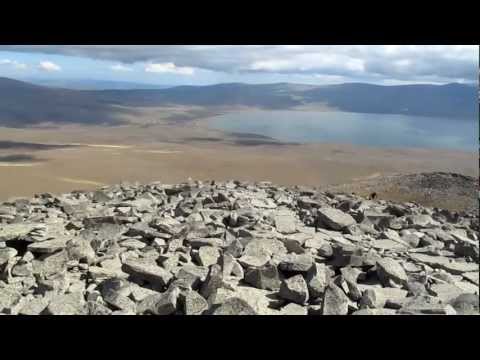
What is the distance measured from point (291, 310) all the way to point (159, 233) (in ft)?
8.62

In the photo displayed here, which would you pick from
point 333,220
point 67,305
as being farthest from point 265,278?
point 333,220

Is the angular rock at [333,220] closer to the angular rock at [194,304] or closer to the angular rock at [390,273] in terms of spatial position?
the angular rock at [390,273]

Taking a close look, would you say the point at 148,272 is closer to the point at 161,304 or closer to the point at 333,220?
the point at 161,304

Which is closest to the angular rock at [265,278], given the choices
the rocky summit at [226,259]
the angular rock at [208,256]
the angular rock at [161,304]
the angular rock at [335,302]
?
the rocky summit at [226,259]

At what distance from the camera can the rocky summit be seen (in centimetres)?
484

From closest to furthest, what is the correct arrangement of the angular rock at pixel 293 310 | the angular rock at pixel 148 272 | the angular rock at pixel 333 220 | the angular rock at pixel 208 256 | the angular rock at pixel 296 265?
the angular rock at pixel 293 310 → the angular rock at pixel 148 272 → the angular rock at pixel 296 265 → the angular rock at pixel 208 256 → the angular rock at pixel 333 220

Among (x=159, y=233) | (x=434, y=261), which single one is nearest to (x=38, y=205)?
(x=159, y=233)

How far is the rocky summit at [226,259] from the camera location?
4.84m

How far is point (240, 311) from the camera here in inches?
176

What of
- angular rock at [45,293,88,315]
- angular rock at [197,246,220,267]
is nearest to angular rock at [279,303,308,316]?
angular rock at [197,246,220,267]

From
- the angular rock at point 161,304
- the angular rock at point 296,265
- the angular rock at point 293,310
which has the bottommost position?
the angular rock at point 293,310

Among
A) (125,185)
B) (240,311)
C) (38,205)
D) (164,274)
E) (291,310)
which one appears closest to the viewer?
(240,311)

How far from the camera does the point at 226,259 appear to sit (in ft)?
18.5
